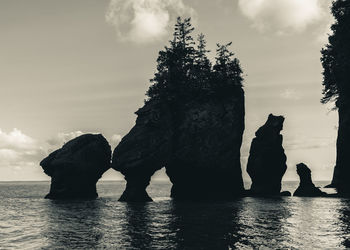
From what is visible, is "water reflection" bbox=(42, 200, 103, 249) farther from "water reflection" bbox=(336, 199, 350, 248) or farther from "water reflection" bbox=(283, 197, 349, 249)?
"water reflection" bbox=(336, 199, 350, 248)

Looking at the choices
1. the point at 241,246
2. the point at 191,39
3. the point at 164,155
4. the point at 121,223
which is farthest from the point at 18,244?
the point at 191,39

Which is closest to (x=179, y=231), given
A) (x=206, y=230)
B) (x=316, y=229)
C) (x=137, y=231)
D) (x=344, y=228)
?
(x=206, y=230)

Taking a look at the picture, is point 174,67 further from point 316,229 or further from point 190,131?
point 316,229

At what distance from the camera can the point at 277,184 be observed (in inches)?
2699

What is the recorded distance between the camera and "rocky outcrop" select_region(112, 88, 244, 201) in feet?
179

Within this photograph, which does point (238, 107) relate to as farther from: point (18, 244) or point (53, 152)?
point (18, 244)

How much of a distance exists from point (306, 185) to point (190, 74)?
95.1 ft

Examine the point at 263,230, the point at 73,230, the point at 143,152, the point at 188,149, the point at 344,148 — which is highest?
the point at 188,149

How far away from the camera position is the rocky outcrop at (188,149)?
5459 centimetres

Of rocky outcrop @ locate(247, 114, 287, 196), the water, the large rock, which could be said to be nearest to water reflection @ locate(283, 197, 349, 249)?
the water

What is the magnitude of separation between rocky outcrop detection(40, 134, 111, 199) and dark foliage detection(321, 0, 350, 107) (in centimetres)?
3781

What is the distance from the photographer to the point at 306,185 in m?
67.1

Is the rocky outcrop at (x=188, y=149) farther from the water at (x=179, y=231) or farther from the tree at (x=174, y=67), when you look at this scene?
the water at (x=179, y=231)

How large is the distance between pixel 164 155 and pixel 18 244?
112 ft
